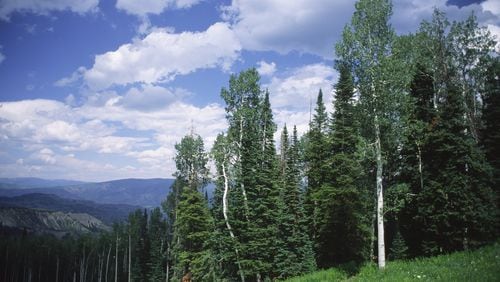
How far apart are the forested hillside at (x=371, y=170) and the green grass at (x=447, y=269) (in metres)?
1.30

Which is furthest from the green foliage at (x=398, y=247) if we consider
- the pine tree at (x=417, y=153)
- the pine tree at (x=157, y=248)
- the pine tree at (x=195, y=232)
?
the pine tree at (x=157, y=248)

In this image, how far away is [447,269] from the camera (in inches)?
647

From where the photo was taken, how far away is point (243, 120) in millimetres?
35875

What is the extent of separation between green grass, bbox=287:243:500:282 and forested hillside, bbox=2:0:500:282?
51.1 inches

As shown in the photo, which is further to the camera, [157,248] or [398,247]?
[157,248]

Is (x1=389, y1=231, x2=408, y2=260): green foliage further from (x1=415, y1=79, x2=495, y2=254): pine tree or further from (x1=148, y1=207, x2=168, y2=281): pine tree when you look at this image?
(x1=148, y1=207, x2=168, y2=281): pine tree

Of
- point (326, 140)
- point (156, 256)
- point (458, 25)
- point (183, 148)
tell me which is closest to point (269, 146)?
point (326, 140)

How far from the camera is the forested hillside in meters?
21.6

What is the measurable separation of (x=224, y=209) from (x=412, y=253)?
1635cm

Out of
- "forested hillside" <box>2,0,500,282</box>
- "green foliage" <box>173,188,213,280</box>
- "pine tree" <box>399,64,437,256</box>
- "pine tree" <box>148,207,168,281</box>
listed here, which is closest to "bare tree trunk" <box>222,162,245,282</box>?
"forested hillside" <box>2,0,500,282</box>

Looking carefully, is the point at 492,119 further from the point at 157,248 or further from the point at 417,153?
the point at 157,248

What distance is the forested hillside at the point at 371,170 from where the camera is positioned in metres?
21.6

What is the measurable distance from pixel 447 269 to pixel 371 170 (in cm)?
2080

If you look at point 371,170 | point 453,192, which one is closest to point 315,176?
point 371,170
